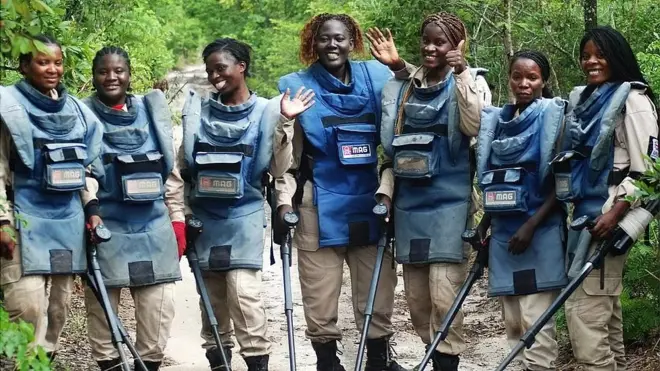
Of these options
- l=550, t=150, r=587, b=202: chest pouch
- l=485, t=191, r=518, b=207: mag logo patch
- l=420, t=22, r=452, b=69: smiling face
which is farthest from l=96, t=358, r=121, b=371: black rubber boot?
l=550, t=150, r=587, b=202: chest pouch

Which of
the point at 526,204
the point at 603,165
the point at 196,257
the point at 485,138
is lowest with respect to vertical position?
the point at 196,257

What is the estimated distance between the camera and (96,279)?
6500mm

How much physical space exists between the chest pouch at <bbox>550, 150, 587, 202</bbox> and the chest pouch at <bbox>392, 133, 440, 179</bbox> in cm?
85

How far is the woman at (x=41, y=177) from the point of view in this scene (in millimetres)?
6258

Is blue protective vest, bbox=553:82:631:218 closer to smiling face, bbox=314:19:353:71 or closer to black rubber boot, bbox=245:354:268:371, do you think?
smiling face, bbox=314:19:353:71

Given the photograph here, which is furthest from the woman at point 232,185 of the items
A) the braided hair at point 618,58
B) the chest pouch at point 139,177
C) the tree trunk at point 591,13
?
the tree trunk at point 591,13

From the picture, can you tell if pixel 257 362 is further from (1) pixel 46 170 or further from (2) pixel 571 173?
(2) pixel 571 173

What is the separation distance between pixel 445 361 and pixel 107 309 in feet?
6.94

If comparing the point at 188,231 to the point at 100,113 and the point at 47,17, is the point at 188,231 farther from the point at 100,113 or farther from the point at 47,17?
the point at 47,17

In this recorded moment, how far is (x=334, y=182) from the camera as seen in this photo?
728 centimetres

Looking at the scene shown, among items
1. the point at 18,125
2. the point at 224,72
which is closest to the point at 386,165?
the point at 224,72

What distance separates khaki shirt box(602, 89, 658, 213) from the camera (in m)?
5.93

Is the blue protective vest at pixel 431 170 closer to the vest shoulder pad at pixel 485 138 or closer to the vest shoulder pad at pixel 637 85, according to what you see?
the vest shoulder pad at pixel 485 138

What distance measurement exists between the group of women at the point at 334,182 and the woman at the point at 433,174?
0.5 inches
